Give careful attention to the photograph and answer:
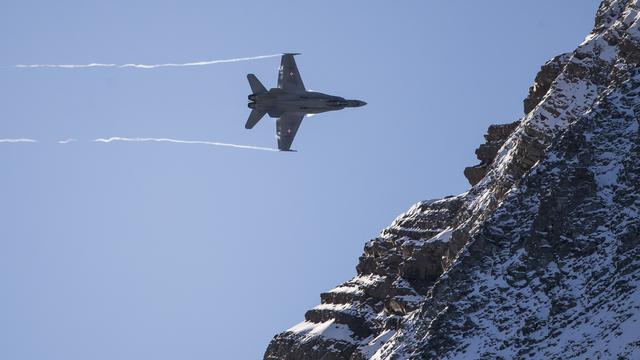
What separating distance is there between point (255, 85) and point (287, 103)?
489 cm

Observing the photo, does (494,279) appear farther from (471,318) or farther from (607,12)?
(607,12)

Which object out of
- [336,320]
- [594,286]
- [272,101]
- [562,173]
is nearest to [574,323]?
[594,286]

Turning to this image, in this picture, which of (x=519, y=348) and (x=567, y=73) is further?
(x=567, y=73)

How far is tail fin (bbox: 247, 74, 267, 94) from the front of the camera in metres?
171

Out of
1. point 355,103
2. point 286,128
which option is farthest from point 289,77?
point 355,103

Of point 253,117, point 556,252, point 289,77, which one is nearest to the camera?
point 556,252

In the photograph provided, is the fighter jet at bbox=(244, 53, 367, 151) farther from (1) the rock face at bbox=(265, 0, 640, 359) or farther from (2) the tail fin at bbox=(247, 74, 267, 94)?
(1) the rock face at bbox=(265, 0, 640, 359)

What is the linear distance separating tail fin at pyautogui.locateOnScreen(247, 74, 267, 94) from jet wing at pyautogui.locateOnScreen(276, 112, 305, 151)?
13.1 ft

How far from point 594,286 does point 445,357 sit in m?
16.3

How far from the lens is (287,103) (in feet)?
556

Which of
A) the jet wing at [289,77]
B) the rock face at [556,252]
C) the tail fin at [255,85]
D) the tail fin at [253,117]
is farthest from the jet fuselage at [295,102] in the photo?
the rock face at [556,252]

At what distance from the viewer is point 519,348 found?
465 ft

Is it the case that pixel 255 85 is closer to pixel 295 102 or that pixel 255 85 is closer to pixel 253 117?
pixel 253 117

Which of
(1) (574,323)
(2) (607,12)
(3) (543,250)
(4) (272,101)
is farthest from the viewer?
(2) (607,12)
